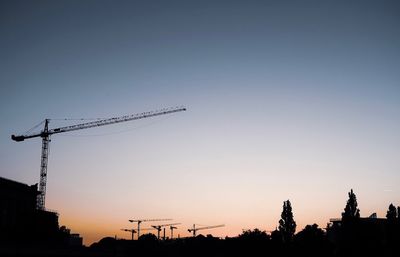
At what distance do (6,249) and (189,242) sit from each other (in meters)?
97.4

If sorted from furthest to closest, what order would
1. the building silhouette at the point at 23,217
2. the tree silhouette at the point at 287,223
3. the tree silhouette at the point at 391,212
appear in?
the tree silhouette at the point at 287,223 → the tree silhouette at the point at 391,212 → the building silhouette at the point at 23,217

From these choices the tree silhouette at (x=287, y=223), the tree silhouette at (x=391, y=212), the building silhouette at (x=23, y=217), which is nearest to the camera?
the building silhouette at (x=23, y=217)

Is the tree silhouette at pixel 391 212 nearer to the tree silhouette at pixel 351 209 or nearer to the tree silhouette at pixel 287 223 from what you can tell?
the tree silhouette at pixel 351 209

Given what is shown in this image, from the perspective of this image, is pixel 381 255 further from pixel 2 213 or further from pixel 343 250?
pixel 2 213

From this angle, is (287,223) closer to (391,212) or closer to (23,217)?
(391,212)

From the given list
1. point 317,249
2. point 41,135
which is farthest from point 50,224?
point 317,249

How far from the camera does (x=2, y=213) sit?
81.4 metres

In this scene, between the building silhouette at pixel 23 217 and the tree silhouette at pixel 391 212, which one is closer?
the building silhouette at pixel 23 217

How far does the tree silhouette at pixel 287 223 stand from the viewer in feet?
299

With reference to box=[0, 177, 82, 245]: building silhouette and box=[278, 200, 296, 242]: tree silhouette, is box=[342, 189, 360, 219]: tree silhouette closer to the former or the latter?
box=[278, 200, 296, 242]: tree silhouette

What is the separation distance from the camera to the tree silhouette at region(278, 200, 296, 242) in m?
91.2

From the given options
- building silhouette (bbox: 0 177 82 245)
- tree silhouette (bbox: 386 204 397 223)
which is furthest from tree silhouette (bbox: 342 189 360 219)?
building silhouette (bbox: 0 177 82 245)

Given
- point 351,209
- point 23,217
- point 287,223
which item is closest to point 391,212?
point 351,209

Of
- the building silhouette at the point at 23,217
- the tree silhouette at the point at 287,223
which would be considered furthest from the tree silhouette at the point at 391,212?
the building silhouette at the point at 23,217
